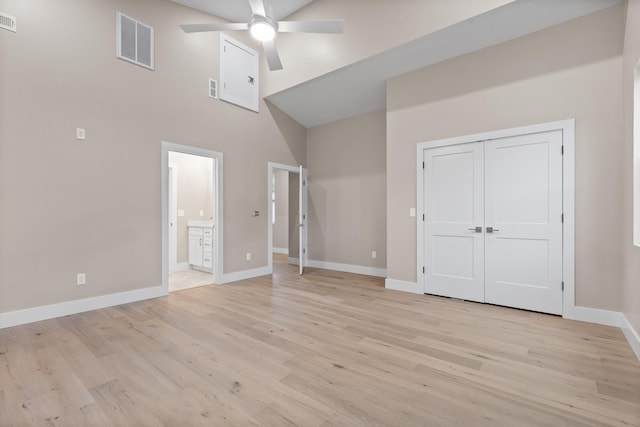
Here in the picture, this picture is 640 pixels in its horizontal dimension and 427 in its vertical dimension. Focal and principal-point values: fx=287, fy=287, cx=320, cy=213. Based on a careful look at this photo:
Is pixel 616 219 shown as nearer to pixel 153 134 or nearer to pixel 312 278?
pixel 312 278

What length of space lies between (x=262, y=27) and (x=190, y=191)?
4.07 meters

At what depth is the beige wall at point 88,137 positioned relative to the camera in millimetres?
2959

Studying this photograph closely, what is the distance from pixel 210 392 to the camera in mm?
1816

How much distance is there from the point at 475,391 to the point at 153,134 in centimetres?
451

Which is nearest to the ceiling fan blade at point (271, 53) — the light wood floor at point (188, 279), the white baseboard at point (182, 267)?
the light wood floor at point (188, 279)

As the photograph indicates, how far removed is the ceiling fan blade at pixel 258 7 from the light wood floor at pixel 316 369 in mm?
3038

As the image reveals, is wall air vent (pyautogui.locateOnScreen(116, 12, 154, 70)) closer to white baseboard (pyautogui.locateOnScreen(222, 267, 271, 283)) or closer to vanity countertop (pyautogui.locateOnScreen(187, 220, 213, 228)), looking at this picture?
vanity countertop (pyautogui.locateOnScreen(187, 220, 213, 228))

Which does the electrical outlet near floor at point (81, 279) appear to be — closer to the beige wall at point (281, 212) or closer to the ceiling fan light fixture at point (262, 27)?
the ceiling fan light fixture at point (262, 27)

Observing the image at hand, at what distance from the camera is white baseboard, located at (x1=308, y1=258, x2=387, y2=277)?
5.40 meters

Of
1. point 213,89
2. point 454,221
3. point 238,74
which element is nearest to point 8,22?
point 213,89

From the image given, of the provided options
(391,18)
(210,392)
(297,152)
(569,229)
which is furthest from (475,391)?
(297,152)

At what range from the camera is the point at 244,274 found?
16.7 ft

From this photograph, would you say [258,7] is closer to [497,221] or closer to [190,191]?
[497,221]

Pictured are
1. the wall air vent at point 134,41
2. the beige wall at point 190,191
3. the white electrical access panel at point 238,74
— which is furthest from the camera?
the beige wall at point 190,191
